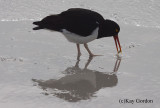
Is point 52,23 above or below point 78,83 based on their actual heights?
above

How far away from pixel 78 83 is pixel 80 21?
1497mm

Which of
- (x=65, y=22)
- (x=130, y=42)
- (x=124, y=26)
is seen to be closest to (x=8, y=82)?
(x=65, y=22)

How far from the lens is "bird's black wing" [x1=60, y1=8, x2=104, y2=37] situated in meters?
6.19

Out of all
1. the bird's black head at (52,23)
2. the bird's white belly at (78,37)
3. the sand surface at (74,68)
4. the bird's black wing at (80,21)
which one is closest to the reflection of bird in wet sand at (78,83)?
the sand surface at (74,68)

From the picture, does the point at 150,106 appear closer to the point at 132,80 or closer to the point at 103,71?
the point at 132,80

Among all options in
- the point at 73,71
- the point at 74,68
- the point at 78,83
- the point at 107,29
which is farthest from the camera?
the point at 107,29

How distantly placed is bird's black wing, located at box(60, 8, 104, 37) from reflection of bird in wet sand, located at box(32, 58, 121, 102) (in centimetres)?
72

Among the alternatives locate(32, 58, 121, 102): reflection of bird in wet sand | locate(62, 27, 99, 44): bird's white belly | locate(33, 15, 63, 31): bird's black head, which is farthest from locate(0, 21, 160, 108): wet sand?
locate(33, 15, 63, 31): bird's black head

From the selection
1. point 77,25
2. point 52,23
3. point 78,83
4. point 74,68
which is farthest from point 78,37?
point 78,83

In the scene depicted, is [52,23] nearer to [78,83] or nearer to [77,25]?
[77,25]

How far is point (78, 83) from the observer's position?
514 centimetres

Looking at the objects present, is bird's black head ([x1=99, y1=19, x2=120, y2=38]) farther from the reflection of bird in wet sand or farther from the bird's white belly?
the reflection of bird in wet sand

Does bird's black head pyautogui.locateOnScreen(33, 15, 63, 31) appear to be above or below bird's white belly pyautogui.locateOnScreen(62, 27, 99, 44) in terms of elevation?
above

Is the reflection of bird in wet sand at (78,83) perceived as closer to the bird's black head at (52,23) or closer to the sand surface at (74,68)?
the sand surface at (74,68)
